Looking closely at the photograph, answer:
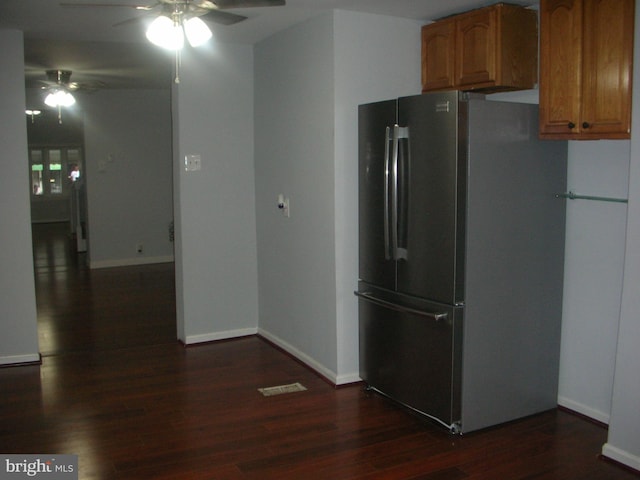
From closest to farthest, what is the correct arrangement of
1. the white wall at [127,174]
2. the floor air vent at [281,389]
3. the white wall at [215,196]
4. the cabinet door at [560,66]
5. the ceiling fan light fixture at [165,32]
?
1. the ceiling fan light fixture at [165,32]
2. the cabinet door at [560,66]
3. the floor air vent at [281,389]
4. the white wall at [215,196]
5. the white wall at [127,174]

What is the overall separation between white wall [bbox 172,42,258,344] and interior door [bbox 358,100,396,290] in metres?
1.54

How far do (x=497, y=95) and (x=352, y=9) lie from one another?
41.9 inches

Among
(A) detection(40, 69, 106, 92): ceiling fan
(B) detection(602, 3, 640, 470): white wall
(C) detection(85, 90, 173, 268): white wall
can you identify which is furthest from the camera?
(C) detection(85, 90, 173, 268): white wall

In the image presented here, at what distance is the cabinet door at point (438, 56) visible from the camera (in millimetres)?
3959

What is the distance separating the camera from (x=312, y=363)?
4508mm

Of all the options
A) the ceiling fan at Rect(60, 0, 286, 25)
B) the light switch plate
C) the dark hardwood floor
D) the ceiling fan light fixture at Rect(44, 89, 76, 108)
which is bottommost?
the dark hardwood floor

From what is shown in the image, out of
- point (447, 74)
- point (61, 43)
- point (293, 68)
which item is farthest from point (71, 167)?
point (447, 74)

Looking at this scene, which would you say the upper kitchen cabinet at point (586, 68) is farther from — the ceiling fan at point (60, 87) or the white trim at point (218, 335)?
the ceiling fan at point (60, 87)

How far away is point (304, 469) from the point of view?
309cm

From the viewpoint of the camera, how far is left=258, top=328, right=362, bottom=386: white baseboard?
4199 millimetres

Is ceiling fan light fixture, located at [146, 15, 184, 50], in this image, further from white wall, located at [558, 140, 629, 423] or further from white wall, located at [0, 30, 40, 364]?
white wall, located at [558, 140, 629, 423]

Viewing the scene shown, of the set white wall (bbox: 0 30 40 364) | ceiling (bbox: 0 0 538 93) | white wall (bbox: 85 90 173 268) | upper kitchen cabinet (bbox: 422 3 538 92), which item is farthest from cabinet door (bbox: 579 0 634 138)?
white wall (bbox: 85 90 173 268)

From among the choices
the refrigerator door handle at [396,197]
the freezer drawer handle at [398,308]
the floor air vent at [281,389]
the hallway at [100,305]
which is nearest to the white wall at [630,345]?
the freezer drawer handle at [398,308]

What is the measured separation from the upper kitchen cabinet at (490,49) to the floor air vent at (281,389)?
214 centimetres
